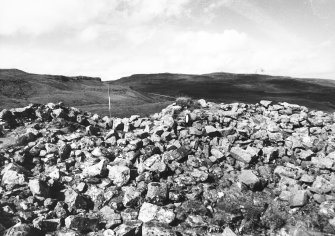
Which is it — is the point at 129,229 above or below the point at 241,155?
below

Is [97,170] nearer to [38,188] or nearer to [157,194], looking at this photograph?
[38,188]

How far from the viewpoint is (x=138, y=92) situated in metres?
97.3

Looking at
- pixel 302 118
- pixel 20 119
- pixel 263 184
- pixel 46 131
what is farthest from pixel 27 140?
pixel 302 118

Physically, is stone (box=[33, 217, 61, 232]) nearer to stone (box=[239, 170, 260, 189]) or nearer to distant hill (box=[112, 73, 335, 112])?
stone (box=[239, 170, 260, 189])

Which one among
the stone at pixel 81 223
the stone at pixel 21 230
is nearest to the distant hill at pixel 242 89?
the stone at pixel 81 223

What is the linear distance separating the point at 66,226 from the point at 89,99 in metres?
59.4

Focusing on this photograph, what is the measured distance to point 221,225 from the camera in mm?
11891

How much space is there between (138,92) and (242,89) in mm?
39197

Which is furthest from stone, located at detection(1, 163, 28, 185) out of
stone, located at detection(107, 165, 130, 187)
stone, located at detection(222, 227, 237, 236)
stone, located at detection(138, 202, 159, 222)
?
stone, located at detection(222, 227, 237, 236)

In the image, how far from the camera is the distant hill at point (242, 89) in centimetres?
9295

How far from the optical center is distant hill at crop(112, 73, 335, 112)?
305 ft

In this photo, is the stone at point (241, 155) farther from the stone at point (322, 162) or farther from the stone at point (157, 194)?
the stone at point (157, 194)

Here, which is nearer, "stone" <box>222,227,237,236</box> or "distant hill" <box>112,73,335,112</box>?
"stone" <box>222,227,237,236</box>

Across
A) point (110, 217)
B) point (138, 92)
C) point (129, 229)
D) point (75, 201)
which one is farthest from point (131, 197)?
point (138, 92)
